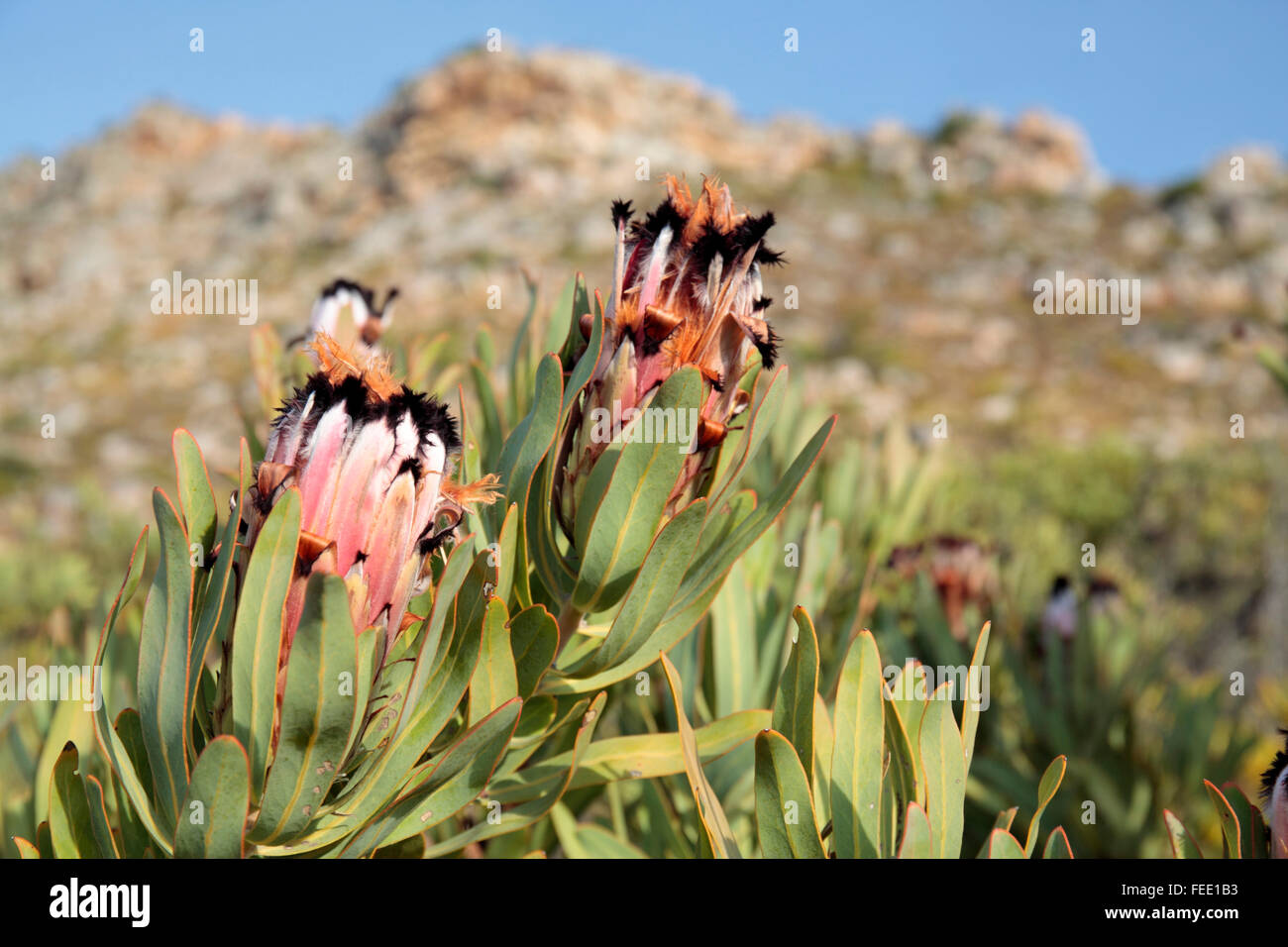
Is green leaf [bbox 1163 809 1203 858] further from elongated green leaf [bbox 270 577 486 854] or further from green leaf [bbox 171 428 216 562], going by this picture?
green leaf [bbox 171 428 216 562]

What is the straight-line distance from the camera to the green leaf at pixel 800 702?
36.7 inches

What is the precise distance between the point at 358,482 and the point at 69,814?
521 millimetres

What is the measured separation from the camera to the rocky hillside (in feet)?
71.8

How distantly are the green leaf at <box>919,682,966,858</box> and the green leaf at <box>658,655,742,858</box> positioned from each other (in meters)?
0.21

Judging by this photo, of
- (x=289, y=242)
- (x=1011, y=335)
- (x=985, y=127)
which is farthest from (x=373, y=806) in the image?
(x=985, y=127)

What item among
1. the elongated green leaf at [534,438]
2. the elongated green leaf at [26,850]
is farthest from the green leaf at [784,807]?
the elongated green leaf at [26,850]

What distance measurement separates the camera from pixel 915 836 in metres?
0.87

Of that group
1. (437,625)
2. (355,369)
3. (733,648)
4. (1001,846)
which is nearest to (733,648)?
(733,648)

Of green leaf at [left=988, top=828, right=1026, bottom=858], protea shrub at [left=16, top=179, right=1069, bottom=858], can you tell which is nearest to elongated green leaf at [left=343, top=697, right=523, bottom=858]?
protea shrub at [left=16, top=179, right=1069, bottom=858]

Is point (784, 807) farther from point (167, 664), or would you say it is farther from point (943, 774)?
point (167, 664)

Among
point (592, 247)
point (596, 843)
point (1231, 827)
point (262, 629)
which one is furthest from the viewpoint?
point (592, 247)

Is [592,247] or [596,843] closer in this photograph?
[596,843]

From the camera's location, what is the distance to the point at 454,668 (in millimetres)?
893
